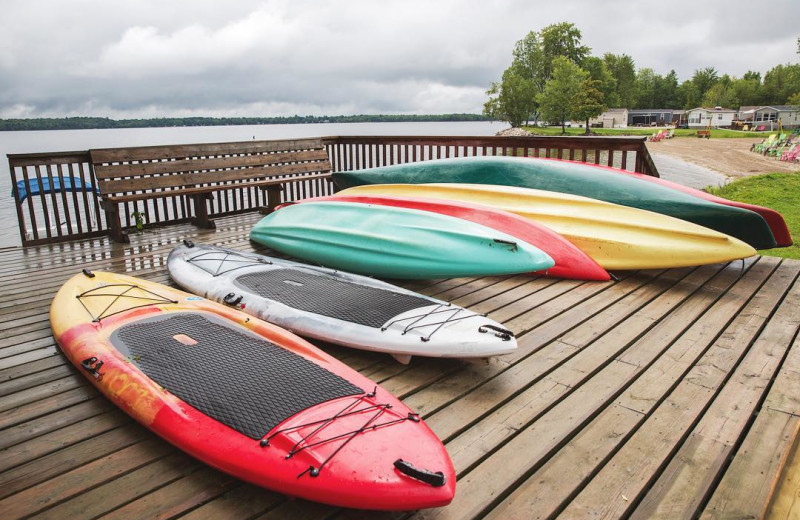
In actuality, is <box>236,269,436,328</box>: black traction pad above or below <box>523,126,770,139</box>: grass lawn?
below

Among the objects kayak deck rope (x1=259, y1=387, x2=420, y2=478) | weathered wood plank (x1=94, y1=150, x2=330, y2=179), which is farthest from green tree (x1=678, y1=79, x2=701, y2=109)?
kayak deck rope (x1=259, y1=387, x2=420, y2=478)

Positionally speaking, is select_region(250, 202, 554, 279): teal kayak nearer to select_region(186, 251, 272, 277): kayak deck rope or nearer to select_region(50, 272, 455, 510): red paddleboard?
select_region(186, 251, 272, 277): kayak deck rope

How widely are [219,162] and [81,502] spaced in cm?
506

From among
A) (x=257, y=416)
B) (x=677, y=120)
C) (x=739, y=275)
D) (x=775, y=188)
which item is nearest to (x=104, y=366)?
(x=257, y=416)

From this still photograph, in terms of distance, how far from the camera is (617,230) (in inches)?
159

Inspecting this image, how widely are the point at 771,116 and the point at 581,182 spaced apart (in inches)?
3848

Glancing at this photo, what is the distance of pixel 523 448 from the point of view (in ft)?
6.20

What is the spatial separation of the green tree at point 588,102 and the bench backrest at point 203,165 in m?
57.1

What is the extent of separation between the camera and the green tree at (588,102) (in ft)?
194

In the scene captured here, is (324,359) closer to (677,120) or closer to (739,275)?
(739,275)

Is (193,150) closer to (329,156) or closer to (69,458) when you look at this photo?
(329,156)

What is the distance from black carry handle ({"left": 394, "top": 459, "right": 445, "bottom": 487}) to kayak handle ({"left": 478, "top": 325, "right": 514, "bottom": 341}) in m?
0.94

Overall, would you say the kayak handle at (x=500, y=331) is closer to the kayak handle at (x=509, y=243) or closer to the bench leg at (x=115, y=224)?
the kayak handle at (x=509, y=243)

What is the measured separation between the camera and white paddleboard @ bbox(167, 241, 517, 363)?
7.95 ft
